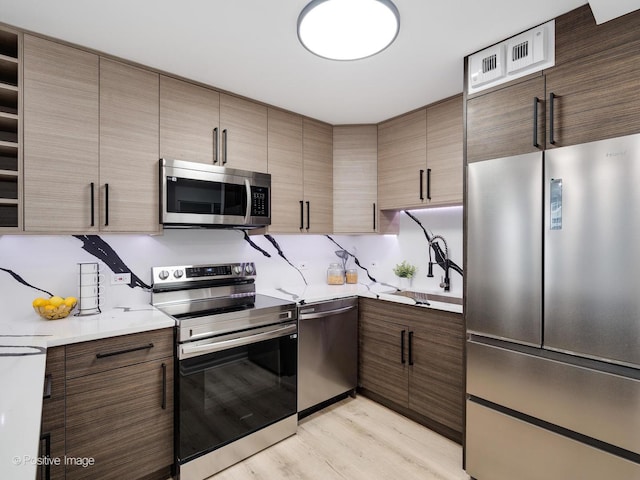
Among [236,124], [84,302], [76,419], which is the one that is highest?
[236,124]

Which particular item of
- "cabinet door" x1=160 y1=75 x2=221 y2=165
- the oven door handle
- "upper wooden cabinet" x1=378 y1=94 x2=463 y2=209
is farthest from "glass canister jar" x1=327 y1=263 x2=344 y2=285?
"cabinet door" x1=160 y1=75 x2=221 y2=165

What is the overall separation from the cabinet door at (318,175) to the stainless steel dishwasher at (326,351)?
733mm

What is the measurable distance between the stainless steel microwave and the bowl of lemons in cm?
67

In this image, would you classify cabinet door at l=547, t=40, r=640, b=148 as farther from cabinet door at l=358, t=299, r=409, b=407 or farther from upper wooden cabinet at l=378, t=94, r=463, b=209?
cabinet door at l=358, t=299, r=409, b=407

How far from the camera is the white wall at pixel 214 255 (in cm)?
198

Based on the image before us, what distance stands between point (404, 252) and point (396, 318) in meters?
0.80

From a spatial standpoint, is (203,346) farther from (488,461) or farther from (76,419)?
(488,461)

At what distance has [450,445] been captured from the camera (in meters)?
2.26

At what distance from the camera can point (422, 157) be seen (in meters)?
2.75

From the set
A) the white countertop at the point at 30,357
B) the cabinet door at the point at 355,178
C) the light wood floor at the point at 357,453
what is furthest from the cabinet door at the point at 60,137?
the cabinet door at the point at 355,178

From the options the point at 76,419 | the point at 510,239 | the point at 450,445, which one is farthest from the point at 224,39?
the point at 450,445

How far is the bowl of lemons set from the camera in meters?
1.84

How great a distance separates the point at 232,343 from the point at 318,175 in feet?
5.34

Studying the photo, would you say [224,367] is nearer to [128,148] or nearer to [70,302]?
[70,302]
